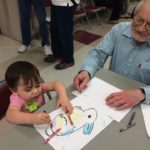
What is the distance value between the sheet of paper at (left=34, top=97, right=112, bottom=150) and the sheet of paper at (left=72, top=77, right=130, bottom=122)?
0.03 meters

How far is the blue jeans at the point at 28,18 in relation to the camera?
3.10 meters

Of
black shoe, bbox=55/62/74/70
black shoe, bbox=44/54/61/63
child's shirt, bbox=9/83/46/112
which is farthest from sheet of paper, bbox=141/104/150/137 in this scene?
black shoe, bbox=44/54/61/63

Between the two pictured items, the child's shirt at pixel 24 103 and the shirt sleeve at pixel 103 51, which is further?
the shirt sleeve at pixel 103 51

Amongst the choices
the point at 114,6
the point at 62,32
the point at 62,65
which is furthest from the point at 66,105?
the point at 114,6

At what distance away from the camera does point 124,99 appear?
3.70 ft

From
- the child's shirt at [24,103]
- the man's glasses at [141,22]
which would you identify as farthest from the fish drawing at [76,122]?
the man's glasses at [141,22]

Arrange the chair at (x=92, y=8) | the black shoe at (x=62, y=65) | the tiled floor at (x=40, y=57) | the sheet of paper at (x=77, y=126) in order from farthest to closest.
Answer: the chair at (x=92, y=8)
the black shoe at (x=62, y=65)
the tiled floor at (x=40, y=57)
the sheet of paper at (x=77, y=126)

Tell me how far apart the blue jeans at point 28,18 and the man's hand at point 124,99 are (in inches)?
88.0

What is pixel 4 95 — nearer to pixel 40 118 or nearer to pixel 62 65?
pixel 40 118

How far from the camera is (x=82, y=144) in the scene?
0.95 metres

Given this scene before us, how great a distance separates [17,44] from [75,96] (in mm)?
2725

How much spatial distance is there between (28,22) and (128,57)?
220 cm

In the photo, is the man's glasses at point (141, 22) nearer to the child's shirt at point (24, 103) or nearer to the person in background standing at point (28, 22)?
the child's shirt at point (24, 103)

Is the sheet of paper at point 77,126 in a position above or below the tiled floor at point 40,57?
above
